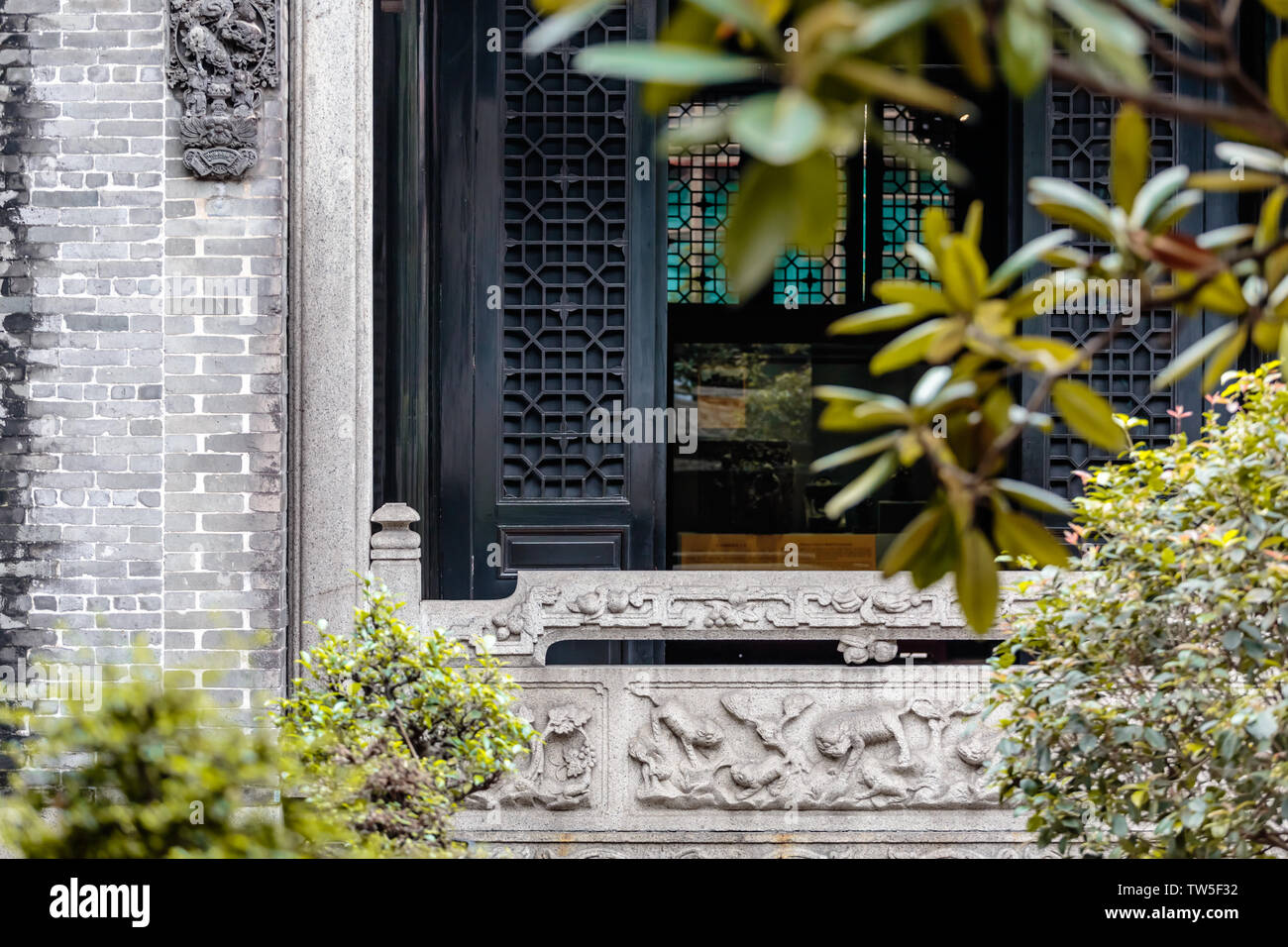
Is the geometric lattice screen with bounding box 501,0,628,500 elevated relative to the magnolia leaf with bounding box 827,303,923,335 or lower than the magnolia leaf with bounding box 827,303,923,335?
elevated

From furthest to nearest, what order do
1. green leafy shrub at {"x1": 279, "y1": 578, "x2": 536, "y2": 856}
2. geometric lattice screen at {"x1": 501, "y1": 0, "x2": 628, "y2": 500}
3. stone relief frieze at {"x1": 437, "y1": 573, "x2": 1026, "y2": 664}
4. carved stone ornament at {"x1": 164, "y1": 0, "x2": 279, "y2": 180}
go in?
geometric lattice screen at {"x1": 501, "y1": 0, "x2": 628, "y2": 500}, carved stone ornament at {"x1": 164, "y1": 0, "x2": 279, "y2": 180}, stone relief frieze at {"x1": 437, "y1": 573, "x2": 1026, "y2": 664}, green leafy shrub at {"x1": 279, "y1": 578, "x2": 536, "y2": 856}

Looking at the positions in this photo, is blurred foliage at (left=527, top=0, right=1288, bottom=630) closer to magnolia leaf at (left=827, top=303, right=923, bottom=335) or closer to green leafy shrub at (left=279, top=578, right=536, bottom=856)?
magnolia leaf at (left=827, top=303, right=923, bottom=335)

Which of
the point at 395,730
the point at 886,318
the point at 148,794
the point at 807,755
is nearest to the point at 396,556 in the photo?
the point at 395,730

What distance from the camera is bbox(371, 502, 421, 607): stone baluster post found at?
18.6 ft

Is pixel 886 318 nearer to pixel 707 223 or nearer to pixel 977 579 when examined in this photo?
pixel 977 579

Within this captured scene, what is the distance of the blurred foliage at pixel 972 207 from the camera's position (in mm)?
952

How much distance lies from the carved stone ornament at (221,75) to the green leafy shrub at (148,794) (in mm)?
3911

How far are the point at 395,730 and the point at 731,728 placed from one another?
1812 mm

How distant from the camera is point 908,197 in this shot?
30.6ft

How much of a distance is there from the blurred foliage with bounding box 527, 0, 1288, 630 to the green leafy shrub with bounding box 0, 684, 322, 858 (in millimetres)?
1773

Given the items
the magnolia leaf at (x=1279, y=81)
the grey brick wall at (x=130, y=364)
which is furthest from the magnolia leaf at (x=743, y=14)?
the grey brick wall at (x=130, y=364)

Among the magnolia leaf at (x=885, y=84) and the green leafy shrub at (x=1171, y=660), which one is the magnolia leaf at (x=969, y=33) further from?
the green leafy shrub at (x=1171, y=660)

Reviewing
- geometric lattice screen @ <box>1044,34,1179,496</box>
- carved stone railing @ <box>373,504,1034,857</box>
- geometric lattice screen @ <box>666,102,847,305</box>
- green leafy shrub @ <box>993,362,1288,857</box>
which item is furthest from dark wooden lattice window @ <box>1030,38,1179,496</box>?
green leafy shrub @ <box>993,362,1288,857</box>

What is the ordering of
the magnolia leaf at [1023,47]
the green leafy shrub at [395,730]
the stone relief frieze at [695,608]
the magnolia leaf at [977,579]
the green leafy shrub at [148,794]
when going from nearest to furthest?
the magnolia leaf at [1023,47]
the magnolia leaf at [977,579]
the green leafy shrub at [148,794]
the green leafy shrub at [395,730]
the stone relief frieze at [695,608]
